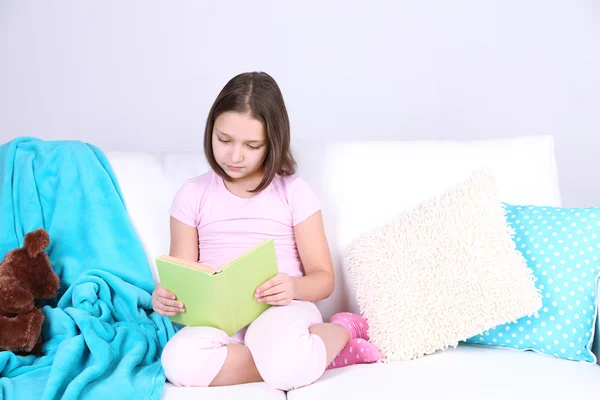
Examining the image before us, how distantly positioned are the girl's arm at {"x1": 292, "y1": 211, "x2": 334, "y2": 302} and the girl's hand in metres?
0.10

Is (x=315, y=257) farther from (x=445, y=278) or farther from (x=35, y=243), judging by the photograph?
(x=35, y=243)

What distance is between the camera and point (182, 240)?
1955 millimetres

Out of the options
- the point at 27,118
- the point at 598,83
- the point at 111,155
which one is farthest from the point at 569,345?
the point at 27,118

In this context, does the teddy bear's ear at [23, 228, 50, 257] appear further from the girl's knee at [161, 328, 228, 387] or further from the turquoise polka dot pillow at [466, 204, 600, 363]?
the turquoise polka dot pillow at [466, 204, 600, 363]

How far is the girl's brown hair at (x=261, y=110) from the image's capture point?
1833mm

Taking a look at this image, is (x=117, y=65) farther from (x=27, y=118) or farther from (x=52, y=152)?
(x=52, y=152)

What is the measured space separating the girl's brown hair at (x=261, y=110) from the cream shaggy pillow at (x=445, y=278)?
33 centimetres

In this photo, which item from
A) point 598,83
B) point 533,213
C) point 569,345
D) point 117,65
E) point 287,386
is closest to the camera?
point 287,386

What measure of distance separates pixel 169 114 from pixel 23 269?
112 cm

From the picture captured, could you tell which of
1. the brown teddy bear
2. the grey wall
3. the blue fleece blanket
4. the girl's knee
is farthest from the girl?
the grey wall

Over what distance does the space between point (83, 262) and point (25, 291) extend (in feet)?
0.75

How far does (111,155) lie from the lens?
6.90 feet

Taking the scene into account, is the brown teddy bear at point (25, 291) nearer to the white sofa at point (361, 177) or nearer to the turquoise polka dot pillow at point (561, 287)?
the white sofa at point (361, 177)

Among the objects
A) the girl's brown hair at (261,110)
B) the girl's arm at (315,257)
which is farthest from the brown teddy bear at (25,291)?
the girl's arm at (315,257)
